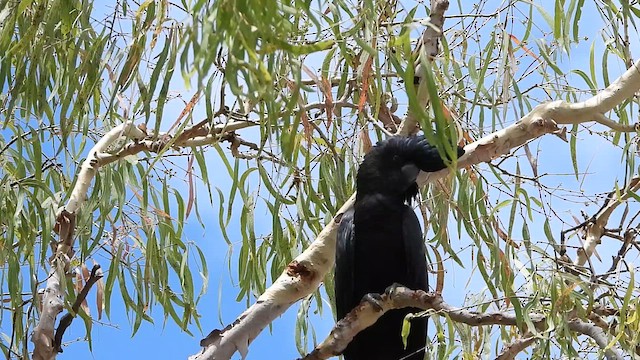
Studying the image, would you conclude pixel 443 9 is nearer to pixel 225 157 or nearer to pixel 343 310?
pixel 225 157

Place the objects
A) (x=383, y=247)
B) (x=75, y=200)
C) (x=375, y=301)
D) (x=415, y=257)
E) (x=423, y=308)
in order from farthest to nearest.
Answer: (x=383, y=247) → (x=415, y=257) → (x=75, y=200) → (x=375, y=301) → (x=423, y=308)

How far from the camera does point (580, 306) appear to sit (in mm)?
1895

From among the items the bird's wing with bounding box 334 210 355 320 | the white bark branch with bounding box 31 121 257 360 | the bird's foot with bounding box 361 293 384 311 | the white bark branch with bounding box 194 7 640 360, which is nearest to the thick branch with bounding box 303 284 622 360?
the bird's foot with bounding box 361 293 384 311

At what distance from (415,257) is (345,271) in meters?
0.19

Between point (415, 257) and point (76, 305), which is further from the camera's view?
point (415, 257)

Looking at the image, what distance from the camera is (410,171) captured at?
2.45 metres

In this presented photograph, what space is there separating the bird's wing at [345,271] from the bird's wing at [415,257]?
0.15m

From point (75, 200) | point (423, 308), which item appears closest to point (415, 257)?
point (423, 308)

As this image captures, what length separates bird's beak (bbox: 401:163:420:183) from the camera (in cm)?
244

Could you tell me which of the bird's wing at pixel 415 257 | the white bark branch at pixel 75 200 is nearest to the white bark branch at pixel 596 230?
the bird's wing at pixel 415 257

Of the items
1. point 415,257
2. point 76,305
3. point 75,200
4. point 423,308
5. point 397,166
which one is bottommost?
point 423,308

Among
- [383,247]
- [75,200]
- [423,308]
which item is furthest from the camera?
[383,247]

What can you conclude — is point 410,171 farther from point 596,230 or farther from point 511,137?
point 596,230

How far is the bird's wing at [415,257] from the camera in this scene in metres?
2.53
